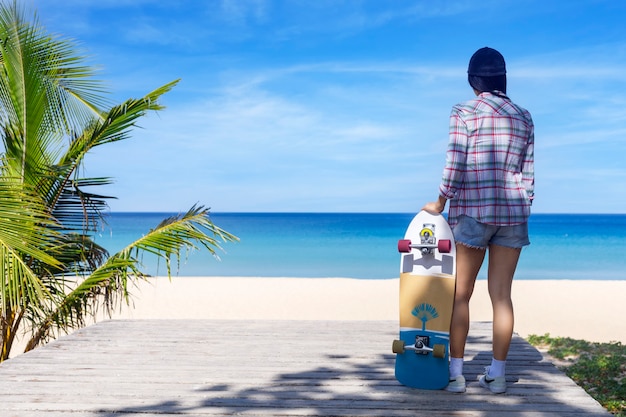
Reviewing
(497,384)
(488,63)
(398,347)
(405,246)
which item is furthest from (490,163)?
(497,384)

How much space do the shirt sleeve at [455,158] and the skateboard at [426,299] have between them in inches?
12.3

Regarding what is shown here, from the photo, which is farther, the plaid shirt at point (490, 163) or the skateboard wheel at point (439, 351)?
the skateboard wheel at point (439, 351)

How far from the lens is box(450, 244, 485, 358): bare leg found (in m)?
3.66

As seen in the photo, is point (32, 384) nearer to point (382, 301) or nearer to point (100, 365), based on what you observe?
point (100, 365)

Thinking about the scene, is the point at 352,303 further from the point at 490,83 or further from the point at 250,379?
the point at 490,83

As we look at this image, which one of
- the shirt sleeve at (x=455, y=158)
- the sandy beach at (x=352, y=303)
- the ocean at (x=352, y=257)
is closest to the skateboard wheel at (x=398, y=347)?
the shirt sleeve at (x=455, y=158)

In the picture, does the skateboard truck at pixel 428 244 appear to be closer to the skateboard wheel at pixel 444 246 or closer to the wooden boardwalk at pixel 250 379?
the skateboard wheel at pixel 444 246

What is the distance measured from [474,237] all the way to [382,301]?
437 inches

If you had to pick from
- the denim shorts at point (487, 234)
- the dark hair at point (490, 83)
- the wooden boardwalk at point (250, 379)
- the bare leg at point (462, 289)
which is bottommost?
the wooden boardwalk at point (250, 379)

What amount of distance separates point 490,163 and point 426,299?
3.10ft

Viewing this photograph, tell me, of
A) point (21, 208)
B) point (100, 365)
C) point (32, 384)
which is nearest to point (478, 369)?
point (100, 365)

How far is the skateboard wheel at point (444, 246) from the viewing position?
12.0ft

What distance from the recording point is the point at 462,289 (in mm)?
3693

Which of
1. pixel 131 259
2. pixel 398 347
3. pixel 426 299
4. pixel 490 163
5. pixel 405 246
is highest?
pixel 490 163
